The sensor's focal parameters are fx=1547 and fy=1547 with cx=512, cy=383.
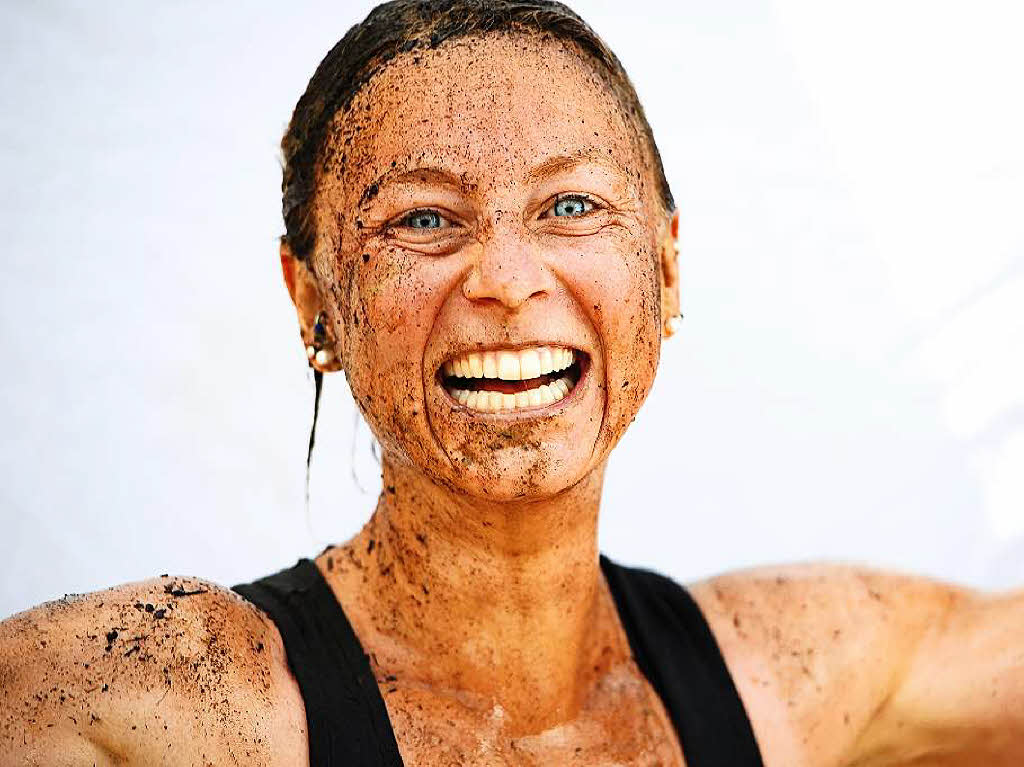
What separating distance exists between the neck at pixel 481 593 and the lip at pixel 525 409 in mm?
186

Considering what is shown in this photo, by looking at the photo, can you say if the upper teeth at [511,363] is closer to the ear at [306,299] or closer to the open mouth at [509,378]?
the open mouth at [509,378]

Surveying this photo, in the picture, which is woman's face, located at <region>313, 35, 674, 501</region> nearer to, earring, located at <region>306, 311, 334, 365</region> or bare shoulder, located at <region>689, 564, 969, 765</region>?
earring, located at <region>306, 311, 334, 365</region>

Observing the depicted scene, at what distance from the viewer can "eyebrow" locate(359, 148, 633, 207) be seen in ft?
7.64

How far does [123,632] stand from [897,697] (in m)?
1.36

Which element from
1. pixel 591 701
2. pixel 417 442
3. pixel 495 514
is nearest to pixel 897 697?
pixel 591 701

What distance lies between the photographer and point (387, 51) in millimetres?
2457

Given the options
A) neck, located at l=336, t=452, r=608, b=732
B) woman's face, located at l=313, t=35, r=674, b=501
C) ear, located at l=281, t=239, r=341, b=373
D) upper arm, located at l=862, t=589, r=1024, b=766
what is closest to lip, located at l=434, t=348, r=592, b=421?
woman's face, located at l=313, t=35, r=674, b=501

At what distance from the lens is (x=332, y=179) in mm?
2480

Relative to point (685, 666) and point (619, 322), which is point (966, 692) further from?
point (619, 322)

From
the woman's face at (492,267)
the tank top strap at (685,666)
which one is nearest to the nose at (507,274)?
the woman's face at (492,267)

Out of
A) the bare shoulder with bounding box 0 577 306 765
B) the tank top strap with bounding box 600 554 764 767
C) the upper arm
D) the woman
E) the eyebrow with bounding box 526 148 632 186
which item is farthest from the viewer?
the upper arm

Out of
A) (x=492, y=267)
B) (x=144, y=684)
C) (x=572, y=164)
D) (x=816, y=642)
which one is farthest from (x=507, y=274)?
(x=816, y=642)

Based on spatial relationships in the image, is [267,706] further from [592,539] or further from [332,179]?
[332,179]

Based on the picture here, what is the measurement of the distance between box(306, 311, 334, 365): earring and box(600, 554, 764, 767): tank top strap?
633 mm
